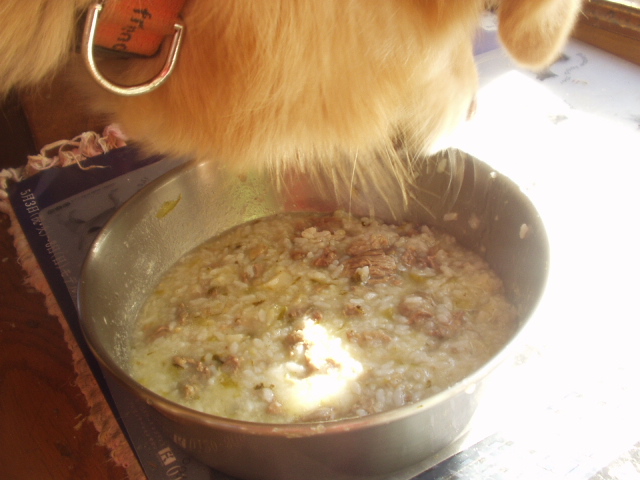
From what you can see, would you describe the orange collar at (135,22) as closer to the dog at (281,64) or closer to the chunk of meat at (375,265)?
the dog at (281,64)

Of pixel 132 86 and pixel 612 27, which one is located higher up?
pixel 132 86

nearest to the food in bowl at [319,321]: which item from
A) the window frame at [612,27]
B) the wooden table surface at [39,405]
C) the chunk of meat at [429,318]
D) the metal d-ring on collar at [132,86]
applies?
the chunk of meat at [429,318]

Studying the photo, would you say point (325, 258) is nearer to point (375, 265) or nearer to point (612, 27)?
point (375, 265)

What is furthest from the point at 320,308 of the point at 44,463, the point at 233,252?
the point at 44,463

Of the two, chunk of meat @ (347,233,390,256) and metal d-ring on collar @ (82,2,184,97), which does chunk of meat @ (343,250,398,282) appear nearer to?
chunk of meat @ (347,233,390,256)

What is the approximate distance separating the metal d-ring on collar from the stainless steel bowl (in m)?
0.35

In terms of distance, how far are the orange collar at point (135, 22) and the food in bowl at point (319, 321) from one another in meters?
0.52

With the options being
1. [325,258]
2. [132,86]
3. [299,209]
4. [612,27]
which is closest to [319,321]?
[325,258]

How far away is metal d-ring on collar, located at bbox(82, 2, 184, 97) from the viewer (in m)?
0.51

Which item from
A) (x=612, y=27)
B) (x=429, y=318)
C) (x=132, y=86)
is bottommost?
(x=429, y=318)

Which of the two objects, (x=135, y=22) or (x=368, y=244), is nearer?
(x=135, y=22)

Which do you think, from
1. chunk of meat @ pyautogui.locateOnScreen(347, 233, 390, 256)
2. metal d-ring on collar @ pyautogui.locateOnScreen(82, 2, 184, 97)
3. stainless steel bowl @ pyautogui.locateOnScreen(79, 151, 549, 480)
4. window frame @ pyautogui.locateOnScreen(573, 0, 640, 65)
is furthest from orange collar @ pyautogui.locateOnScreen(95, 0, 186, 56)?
window frame @ pyautogui.locateOnScreen(573, 0, 640, 65)

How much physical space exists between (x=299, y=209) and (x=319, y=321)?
372 mm

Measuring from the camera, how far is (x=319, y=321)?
3.22 ft
